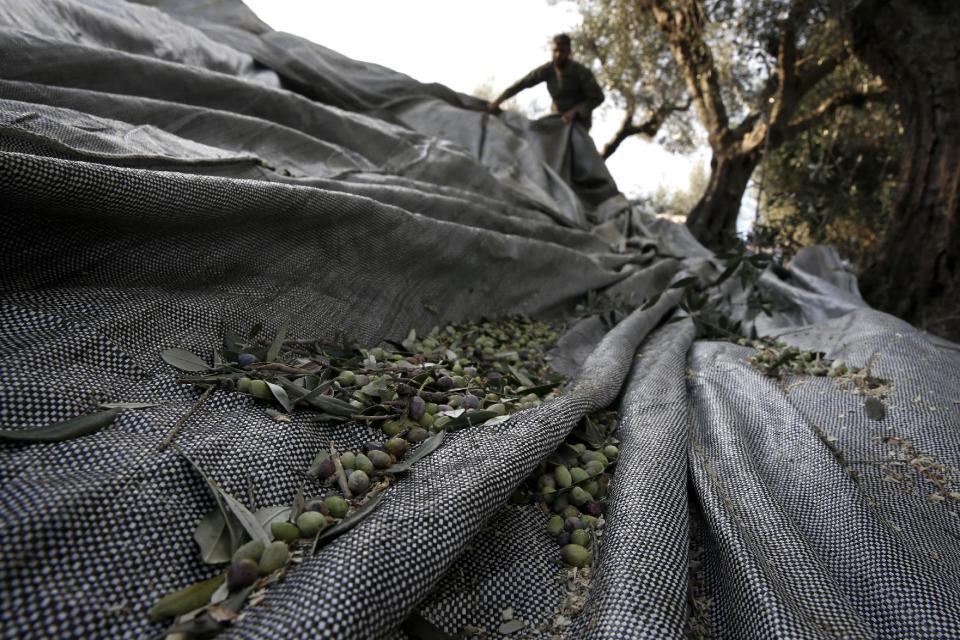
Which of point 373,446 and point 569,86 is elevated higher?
point 569,86

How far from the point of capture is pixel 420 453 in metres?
1.04

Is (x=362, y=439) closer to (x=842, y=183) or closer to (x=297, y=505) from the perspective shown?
(x=297, y=505)

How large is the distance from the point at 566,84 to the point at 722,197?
7.26ft

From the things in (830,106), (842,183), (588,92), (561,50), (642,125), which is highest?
(642,125)

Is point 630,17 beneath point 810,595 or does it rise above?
above

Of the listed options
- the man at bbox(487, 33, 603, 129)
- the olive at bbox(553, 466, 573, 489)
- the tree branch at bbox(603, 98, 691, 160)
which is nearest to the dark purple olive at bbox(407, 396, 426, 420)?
the olive at bbox(553, 466, 573, 489)

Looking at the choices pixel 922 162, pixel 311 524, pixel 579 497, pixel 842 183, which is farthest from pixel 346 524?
pixel 842 183

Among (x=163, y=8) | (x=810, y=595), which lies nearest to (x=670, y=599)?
(x=810, y=595)

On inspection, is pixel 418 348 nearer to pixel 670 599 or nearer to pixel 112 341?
pixel 112 341

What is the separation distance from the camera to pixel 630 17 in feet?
21.8

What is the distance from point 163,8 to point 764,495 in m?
4.47

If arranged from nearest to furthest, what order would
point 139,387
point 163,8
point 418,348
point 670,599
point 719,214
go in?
1. point 670,599
2. point 139,387
3. point 418,348
4. point 163,8
5. point 719,214

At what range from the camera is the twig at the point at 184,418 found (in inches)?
32.7

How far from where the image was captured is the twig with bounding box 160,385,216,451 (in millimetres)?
829
